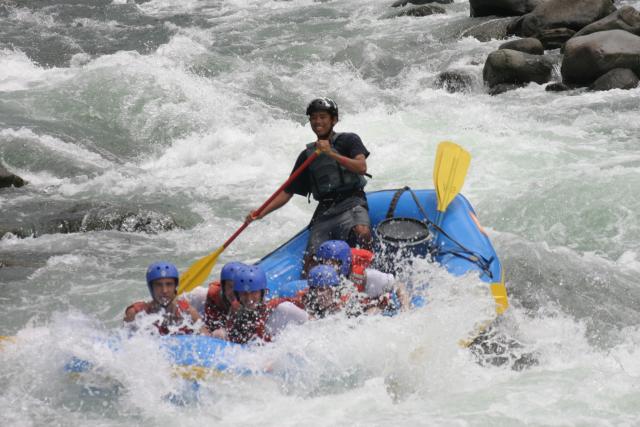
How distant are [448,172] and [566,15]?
25.6 ft

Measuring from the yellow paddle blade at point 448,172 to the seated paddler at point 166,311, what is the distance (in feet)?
6.90

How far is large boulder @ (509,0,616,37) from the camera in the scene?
42.4 ft

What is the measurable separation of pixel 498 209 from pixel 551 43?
5931mm

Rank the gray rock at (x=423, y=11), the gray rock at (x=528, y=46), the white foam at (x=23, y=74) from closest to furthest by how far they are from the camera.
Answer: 1. the gray rock at (x=528, y=46)
2. the white foam at (x=23, y=74)
3. the gray rock at (x=423, y=11)

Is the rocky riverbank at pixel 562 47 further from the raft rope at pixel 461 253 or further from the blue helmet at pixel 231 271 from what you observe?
the blue helmet at pixel 231 271

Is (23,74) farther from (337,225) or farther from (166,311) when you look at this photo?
(166,311)

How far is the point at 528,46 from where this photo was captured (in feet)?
40.2

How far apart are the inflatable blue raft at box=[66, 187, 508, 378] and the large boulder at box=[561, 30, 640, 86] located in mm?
5883

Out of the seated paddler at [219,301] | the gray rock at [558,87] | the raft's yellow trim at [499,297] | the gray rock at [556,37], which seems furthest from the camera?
the gray rock at [556,37]

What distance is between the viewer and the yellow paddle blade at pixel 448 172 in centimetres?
598

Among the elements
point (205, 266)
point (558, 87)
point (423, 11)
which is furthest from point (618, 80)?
point (205, 266)

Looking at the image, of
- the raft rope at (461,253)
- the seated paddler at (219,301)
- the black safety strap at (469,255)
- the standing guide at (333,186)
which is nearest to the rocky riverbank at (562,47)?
the raft rope at (461,253)

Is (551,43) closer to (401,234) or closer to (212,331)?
(401,234)

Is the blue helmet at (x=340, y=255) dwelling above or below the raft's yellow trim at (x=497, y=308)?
above
